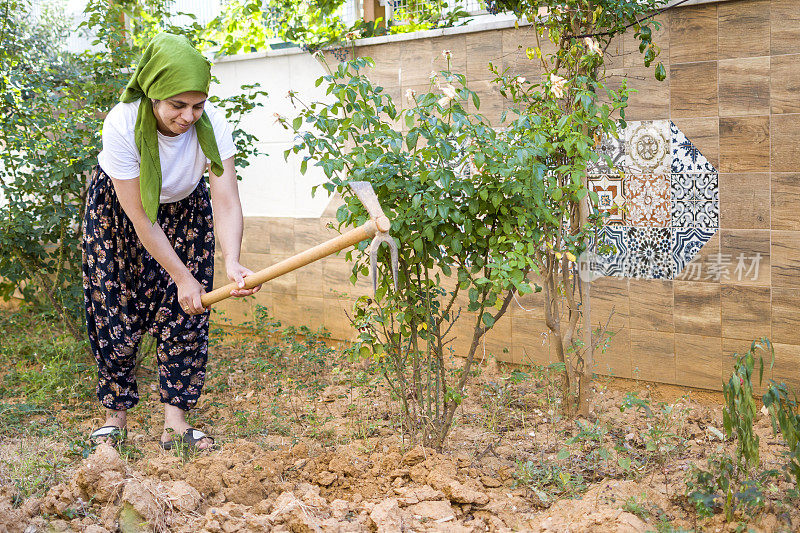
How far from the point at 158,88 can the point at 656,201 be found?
255cm

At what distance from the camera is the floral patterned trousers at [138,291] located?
10.5 feet

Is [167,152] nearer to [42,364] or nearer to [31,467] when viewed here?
[31,467]

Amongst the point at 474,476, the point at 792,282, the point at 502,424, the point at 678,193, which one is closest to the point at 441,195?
the point at 474,476

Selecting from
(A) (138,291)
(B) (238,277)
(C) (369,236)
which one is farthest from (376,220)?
(A) (138,291)

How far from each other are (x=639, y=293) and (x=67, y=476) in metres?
2.90

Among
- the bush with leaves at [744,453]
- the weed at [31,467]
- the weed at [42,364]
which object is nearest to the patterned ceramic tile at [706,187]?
the bush with leaves at [744,453]

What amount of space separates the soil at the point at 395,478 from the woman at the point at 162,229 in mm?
349

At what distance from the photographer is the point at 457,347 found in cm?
468

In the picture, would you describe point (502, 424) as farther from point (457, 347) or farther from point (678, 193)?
point (678, 193)

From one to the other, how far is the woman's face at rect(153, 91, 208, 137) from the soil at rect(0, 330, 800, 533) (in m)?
1.23

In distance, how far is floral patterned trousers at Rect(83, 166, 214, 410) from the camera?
3.21m

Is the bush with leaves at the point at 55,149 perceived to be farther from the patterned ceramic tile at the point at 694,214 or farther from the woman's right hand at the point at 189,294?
the patterned ceramic tile at the point at 694,214

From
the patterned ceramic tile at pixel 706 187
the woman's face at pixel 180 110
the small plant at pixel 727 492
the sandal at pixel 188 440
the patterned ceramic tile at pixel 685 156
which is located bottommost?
the sandal at pixel 188 440

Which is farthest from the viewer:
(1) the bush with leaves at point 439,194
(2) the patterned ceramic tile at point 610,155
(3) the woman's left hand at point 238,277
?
(2) the patterned ceramic tile at point 610,155
